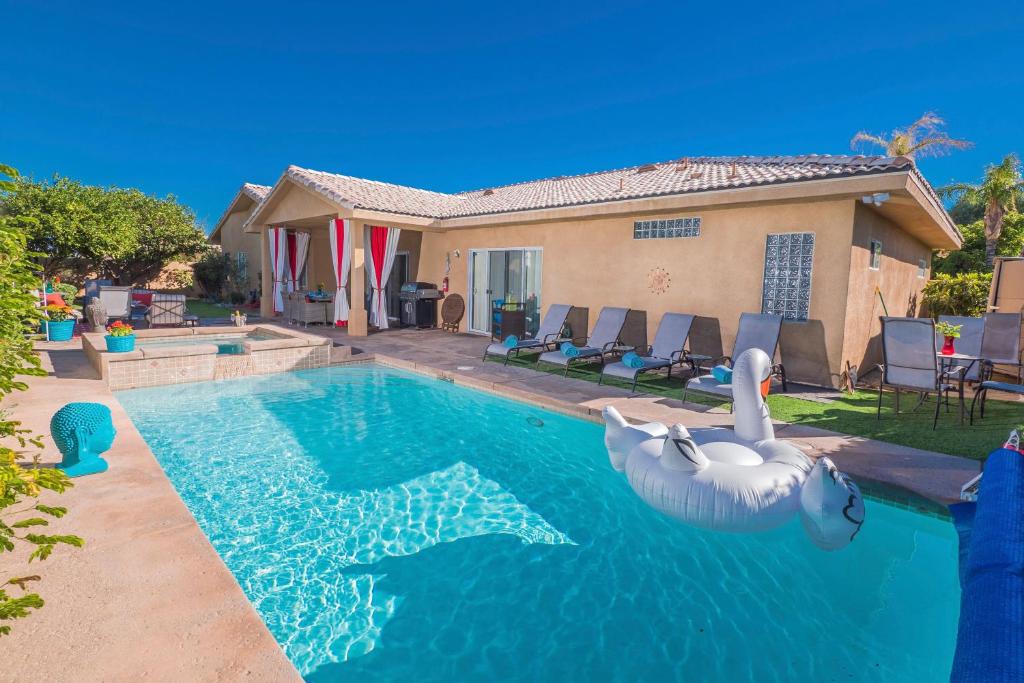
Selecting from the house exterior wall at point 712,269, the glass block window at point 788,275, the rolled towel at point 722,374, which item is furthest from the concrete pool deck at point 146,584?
the glass block window at point 788,275

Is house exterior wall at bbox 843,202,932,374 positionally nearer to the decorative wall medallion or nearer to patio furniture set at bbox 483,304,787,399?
patio furniture set at bbox 483,304,787,399

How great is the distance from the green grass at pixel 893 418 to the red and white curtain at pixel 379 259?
25.5ft

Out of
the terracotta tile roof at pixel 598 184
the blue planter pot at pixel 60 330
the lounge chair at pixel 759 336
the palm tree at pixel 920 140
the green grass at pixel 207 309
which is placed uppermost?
the palm tree at pixel 920 140

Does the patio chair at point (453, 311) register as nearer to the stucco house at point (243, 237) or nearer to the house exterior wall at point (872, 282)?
the house exterior wall at point (872, 282)

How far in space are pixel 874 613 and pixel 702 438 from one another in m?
1.61

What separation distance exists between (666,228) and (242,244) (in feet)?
72.5

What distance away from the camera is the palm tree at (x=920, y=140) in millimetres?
23812

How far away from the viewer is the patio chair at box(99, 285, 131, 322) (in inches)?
507

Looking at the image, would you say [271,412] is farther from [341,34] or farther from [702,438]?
[341,34]

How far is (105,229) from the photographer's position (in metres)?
18.2

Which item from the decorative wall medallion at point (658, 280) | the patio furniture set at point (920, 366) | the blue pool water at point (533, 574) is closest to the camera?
the blue pool water at point (533, 574)

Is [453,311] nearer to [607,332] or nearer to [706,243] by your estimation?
[607,332]

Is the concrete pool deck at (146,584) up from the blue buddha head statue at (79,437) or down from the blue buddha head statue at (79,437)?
down

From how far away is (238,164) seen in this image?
56.7 meters
